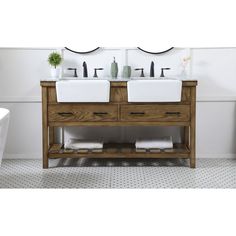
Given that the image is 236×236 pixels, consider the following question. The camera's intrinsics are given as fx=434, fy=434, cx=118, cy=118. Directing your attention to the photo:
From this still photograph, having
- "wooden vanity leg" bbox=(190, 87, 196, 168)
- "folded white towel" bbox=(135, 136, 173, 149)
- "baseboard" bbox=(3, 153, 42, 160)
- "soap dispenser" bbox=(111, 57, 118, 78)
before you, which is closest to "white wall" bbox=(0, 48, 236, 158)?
"baseboard" bbox=(3, 153, 42, 160)

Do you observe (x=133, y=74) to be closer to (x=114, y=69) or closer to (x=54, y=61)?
(x=114, y=69)

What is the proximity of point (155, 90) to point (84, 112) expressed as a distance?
1.90 feet

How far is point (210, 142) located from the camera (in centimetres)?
394

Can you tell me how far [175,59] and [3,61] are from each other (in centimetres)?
150

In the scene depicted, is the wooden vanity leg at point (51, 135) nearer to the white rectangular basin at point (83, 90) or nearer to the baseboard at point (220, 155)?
the white rectangular basin at point (83, 90)

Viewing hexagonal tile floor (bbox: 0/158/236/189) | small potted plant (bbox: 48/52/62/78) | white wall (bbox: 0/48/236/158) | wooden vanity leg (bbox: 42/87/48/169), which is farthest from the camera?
white wall (bbox: 0/48/236/158)

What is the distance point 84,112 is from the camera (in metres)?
3.39

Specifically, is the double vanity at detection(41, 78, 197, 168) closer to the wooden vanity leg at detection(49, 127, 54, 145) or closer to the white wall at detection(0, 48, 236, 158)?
the wooden vanity leg at detection(49, 127, 54, 145)

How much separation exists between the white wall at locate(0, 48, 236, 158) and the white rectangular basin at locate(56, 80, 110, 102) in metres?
0.54

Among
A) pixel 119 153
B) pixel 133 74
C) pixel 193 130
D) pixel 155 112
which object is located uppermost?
pixel 133 74

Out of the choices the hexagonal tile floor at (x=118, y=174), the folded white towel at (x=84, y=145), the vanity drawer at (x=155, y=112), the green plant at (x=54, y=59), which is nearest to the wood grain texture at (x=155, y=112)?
the vanity drawer at (x=155, y=112)

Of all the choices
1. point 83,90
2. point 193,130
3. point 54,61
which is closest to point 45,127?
point 83,90

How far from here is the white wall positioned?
12.4 ft
